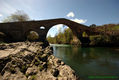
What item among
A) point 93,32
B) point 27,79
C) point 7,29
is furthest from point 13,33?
point 93,32

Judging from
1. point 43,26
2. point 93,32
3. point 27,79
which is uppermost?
point 43,26

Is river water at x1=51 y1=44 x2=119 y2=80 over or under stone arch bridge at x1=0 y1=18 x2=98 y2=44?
under

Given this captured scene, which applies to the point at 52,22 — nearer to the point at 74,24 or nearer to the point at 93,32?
the point at 74,24

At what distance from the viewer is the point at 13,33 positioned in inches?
600

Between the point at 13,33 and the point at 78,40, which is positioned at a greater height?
the point at 13,33

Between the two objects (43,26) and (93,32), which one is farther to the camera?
(93,32)

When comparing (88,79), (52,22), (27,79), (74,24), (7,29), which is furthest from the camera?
(74,24)

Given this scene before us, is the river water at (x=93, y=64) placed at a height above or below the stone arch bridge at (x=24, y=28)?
below

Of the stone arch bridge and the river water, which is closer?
the river water

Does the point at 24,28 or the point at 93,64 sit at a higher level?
the point at 24,28

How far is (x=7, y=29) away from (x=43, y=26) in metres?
9.10

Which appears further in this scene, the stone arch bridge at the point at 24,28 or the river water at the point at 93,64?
the stone arch bridge at the point at 24,28

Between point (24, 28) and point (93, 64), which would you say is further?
point (24, 28)

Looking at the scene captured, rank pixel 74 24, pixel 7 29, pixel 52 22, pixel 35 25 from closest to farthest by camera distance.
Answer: pixel 7 29 < pixel 35 25 < pixel 52 22 < pixel 74 24
